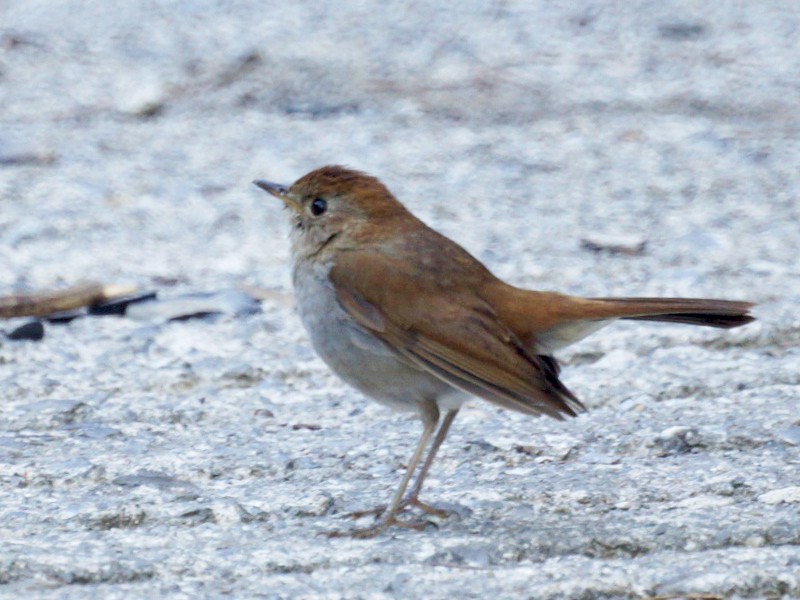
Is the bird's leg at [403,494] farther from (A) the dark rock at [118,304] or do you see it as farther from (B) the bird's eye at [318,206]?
(A) the dark rock at [118,304]

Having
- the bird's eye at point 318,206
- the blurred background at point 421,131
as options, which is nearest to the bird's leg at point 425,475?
the bird's eye at point 318,206

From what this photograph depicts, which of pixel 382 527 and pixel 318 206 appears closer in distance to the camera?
pixel 382 527

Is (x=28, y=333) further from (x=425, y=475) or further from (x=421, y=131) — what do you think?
(x=421, y=131)

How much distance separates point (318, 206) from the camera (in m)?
4.48

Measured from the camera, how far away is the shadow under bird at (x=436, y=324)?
153 inches

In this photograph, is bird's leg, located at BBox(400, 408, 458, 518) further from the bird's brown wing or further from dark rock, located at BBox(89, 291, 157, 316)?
dark rock, located at BBox(89, 291, 157, 316)

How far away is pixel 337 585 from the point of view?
3367 mm

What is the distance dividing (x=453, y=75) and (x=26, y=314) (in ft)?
9.01

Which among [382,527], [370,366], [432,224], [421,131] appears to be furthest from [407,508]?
[421,131]

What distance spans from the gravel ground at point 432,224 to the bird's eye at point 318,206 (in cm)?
63

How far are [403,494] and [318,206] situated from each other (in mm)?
974

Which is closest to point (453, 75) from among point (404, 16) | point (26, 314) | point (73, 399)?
point (404, 16)

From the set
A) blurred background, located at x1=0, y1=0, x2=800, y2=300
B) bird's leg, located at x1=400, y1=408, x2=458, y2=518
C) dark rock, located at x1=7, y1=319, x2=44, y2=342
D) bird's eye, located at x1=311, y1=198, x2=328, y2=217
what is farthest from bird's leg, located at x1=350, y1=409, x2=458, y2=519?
dark rock, located at x1=7, y1=319, x2=44, y2=342

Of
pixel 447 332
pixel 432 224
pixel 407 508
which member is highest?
pixel 447 332
